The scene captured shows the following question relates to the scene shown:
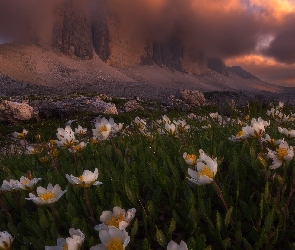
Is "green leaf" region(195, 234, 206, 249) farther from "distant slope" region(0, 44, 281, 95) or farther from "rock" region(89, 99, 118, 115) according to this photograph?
"distant slope" region(0, 44, 281, 95)

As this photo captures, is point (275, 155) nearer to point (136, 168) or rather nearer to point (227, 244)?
point (227, 244)

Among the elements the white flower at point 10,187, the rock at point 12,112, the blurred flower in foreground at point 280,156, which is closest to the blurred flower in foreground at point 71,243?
the white flower at point 10,187

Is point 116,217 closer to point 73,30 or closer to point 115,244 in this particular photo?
point 115,244

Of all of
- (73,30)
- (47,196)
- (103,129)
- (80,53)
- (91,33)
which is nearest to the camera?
(47,196)

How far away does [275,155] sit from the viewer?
249 centimetres

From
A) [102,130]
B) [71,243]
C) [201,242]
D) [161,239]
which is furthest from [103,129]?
[201,242]

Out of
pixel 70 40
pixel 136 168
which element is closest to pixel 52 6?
pixel 70 40

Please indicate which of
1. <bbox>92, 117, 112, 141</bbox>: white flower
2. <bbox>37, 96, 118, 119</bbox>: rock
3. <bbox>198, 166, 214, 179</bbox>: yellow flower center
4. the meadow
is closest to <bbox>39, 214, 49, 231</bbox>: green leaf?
the meadow

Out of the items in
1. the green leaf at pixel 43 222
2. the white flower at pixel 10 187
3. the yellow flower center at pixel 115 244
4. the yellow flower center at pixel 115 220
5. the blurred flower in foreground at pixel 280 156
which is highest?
the blurred flower in foreground at pixel 280 156

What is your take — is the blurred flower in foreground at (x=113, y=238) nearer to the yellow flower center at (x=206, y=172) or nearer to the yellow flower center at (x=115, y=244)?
the yellow flower center at (x=115, y=244)

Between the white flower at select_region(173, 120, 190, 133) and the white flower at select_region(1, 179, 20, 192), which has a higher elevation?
the white flower at select_region(173, 120, 190, 133)

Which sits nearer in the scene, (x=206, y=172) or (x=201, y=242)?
(x=201, y=242)

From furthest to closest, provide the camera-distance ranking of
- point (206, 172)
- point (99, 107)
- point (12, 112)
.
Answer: point (99, 107)
point (12, 112)
point (206, 172)

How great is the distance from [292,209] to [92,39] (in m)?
194
